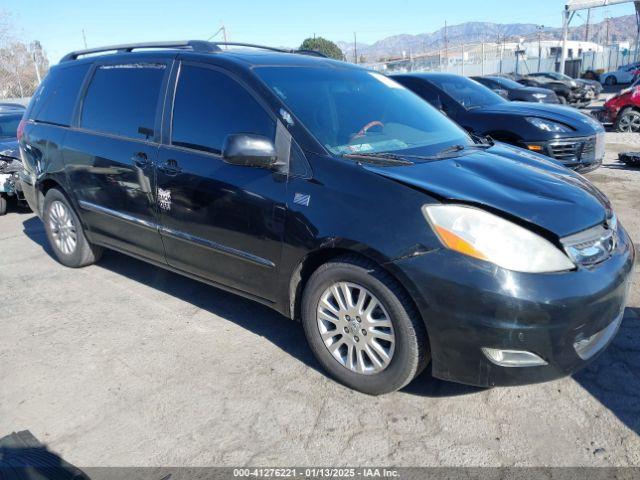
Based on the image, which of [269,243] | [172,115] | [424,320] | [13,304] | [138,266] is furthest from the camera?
[138,266]

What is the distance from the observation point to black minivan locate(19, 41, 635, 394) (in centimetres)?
250

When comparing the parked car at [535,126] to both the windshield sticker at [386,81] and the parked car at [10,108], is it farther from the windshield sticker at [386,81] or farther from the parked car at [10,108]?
the parked car at [10,108]

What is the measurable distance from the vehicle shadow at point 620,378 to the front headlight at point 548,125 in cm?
360

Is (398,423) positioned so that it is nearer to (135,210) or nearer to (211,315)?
(211,315)

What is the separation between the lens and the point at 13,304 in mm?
4402

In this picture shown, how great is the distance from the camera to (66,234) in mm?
5047

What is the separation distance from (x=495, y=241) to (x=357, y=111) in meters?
1.52

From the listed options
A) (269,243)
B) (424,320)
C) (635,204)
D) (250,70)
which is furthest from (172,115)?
(635,204)

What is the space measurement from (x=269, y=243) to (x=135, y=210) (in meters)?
1.41

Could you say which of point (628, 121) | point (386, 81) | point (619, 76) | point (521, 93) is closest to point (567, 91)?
point (521, 93)

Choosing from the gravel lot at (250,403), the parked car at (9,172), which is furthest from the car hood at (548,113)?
the parked car at (9,172)

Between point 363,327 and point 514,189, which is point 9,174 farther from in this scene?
point 514,189

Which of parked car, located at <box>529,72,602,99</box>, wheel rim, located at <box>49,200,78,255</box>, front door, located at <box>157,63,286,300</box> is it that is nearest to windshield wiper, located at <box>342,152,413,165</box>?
front door, located at <box>157,63,286,300</box>

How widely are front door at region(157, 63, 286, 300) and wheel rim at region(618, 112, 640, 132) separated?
12022 mm
